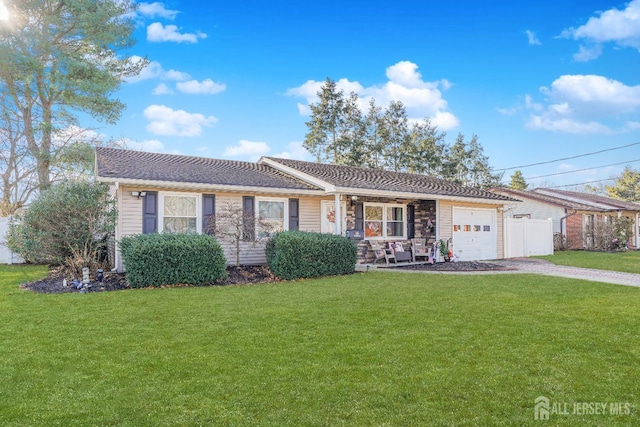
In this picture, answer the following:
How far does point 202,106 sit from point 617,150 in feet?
89.5

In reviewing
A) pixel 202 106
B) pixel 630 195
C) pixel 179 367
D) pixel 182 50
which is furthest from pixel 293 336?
pixel 630 195

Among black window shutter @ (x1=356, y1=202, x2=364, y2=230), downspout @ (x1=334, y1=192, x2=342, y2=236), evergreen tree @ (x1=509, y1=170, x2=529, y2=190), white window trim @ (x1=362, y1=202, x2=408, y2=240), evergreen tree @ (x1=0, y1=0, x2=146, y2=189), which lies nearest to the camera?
downspout @ (x1=334, y1=192, x2=342, y2=236)

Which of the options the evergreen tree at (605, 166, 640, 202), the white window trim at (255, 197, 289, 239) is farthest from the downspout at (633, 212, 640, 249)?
the white window trim at (255, 197, 289, 239)

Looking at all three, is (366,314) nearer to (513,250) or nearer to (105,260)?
(105,260)

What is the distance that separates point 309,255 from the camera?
1098 centimetres

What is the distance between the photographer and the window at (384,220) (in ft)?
48.2

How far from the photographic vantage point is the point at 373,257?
1451 cm

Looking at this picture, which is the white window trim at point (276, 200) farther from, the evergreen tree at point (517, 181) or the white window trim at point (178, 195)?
the evergreen tree at point (517, 181)

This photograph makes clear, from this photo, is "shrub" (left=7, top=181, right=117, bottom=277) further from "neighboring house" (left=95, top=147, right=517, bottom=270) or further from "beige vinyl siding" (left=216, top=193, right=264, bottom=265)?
"beige vinyl siding" (left=216, top=193, right=264, bottom=265)

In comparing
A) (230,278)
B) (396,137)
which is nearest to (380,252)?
(230,278)

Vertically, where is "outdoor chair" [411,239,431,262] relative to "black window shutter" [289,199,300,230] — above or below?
below

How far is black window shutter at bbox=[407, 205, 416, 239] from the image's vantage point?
15508 mm

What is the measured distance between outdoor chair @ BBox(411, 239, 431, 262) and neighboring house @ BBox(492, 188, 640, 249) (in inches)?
375

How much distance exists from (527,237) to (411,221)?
665cm
